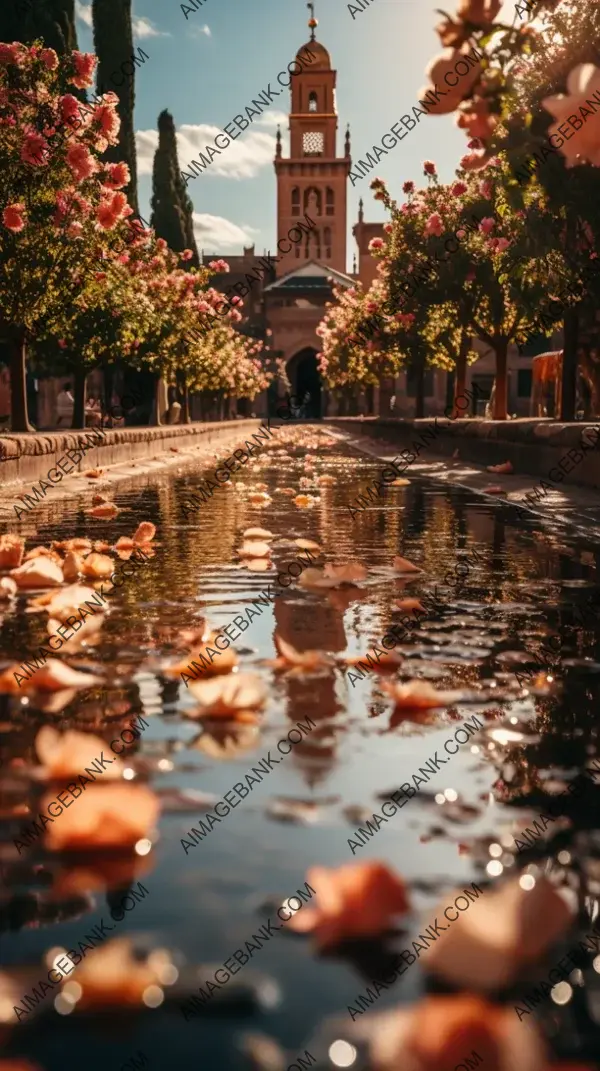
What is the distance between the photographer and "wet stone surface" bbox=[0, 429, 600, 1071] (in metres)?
1.52

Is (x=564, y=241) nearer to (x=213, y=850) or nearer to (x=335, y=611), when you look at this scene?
(x=335, y=611)

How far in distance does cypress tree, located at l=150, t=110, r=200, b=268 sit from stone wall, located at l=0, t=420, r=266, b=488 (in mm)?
22473

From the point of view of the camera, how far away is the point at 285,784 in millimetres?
2479

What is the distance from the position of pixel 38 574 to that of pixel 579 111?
3.21m

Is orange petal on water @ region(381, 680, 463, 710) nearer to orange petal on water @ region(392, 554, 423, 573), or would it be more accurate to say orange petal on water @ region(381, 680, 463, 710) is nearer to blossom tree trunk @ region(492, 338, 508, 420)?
orange petal on water @ region(392, 554, 423, 573)

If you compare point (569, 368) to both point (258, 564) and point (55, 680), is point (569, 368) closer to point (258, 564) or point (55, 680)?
point (258, 564)

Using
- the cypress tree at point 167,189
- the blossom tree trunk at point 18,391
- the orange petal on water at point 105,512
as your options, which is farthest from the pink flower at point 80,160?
the cypress tree at point 167,189

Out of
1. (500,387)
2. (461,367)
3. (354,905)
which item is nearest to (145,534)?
(354,905)

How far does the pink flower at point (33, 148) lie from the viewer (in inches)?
617

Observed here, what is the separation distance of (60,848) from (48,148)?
16.5 metres

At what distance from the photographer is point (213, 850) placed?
208cm

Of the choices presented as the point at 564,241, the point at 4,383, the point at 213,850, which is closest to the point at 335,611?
the point at 213,850

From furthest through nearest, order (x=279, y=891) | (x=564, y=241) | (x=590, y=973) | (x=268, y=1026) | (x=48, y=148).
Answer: (x=48, y=148), (x=564, y=241), (x=279, y=891), (x=590, y=973), (x=268, y=1026)

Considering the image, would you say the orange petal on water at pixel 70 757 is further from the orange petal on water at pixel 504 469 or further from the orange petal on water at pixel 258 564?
the orange petal on water at pixel 504 469
